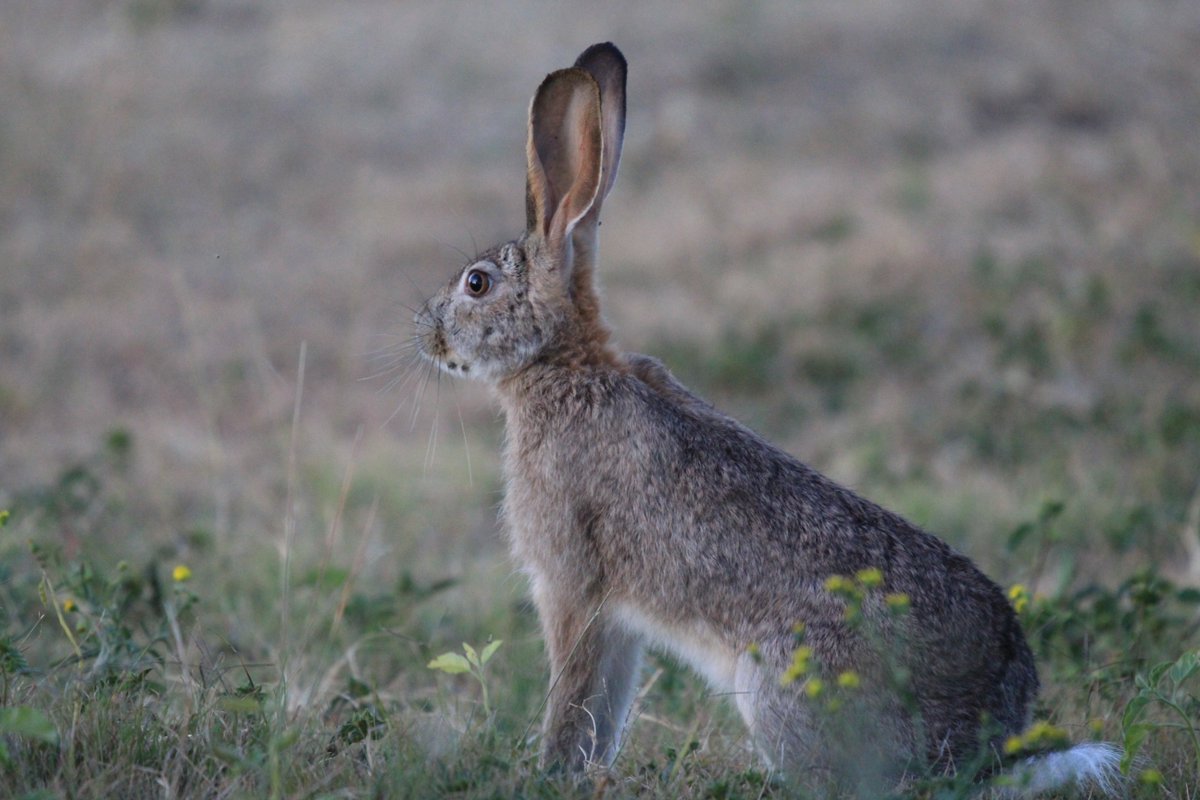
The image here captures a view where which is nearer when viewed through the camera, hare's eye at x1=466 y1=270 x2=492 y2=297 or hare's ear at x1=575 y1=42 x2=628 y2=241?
hare's ear at x1=575 y1=42 x2=628 y2=241

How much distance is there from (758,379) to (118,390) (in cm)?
369

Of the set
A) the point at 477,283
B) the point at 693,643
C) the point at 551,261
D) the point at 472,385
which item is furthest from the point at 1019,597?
the point at 472,385

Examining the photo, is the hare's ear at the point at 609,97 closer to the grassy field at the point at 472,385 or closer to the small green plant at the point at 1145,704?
the grassy field at the point at 472,385

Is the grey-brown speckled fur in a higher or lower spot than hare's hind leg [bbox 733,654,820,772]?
higher

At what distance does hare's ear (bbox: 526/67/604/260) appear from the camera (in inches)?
156

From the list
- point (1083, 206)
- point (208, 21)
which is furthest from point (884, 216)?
point (208, 21)

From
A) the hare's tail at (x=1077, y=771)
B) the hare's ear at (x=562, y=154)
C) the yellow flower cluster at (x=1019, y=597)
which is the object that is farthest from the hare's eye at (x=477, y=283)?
the hare's tail at (x=1077, y=771)

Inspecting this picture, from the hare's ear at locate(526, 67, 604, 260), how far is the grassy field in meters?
0.79

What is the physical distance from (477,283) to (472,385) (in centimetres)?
396

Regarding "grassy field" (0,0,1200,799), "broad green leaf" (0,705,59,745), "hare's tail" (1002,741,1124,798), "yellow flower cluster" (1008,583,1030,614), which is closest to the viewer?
"broad green leaf" (0,705,59,745)

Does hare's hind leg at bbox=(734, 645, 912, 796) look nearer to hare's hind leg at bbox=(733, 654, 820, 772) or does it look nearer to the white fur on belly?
hare's hind leg at bbox=(733, 654, 820, 772)

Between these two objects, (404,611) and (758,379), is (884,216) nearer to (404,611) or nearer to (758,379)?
(758,379)

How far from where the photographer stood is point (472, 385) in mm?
8203

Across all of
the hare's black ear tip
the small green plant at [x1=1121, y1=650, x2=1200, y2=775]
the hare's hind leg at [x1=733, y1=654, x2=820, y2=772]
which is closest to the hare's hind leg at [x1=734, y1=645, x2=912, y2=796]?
the hare's hind leg at [x1=733, y1=654, x2=820, y2=772]
